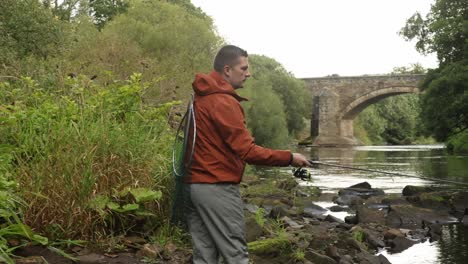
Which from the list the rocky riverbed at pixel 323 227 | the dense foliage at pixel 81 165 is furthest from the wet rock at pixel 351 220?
the dense foliage at pixel 81 165

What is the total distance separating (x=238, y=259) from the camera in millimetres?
3625

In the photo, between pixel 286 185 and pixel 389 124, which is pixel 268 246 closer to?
pixel 286 185

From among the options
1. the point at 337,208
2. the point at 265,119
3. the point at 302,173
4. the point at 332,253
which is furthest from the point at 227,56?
the point at 265,119

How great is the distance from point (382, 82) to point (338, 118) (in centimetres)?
553

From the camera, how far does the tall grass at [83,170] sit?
4594 mm

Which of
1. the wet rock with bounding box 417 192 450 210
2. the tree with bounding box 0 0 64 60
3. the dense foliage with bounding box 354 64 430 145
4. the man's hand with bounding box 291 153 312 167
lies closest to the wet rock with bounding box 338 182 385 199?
the wet rock with bounding box 417 192 450 210

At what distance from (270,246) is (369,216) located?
4522 mm

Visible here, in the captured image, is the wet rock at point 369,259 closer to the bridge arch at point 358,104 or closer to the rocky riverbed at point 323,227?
the rocky riverbed at point 323,227

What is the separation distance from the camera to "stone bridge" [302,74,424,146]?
52562 mm

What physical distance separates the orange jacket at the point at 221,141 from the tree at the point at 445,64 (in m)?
19.9

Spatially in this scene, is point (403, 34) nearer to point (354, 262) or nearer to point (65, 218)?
point (354, 262)

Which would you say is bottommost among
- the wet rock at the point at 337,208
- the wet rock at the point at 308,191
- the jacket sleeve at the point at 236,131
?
the wet rock at the point at 308,191

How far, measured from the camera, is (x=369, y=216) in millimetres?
9812

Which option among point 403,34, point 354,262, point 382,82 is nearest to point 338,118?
point 382,82
